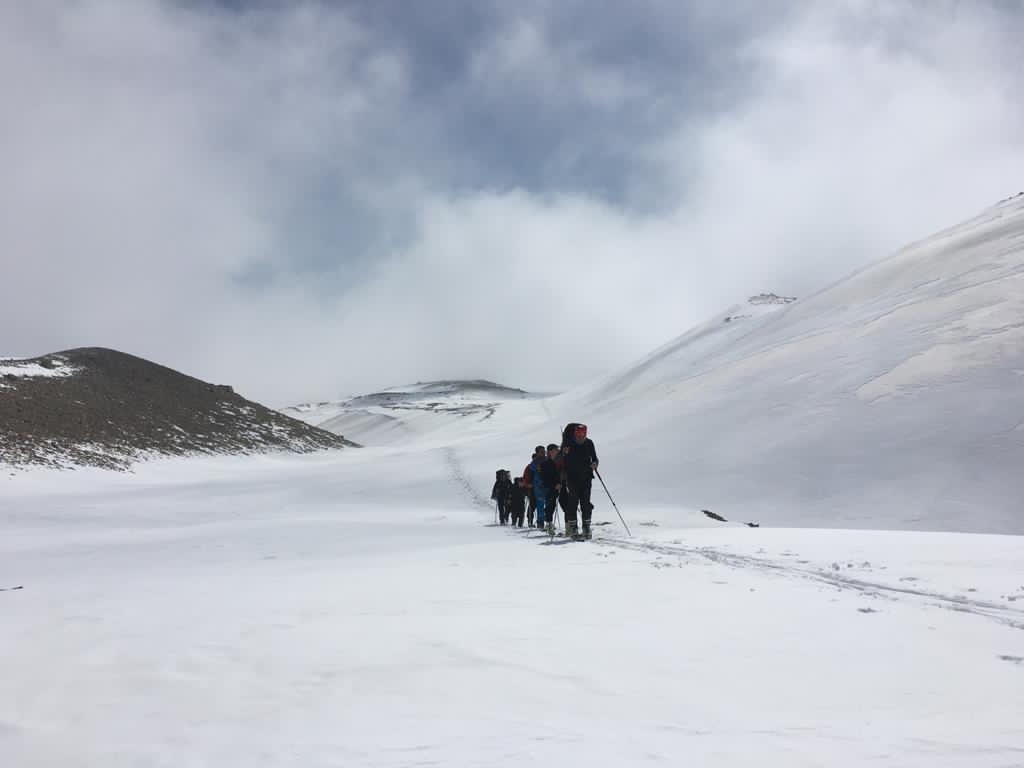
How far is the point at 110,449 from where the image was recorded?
60812 millimetres

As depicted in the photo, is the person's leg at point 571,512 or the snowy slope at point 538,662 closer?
the snowy slope at point 538,662

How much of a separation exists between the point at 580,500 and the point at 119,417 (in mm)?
73703

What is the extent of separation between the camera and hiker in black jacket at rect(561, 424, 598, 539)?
12.9m

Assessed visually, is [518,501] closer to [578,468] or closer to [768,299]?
[578,468]

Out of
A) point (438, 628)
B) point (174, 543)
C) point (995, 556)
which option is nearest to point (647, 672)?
point (438, 628)

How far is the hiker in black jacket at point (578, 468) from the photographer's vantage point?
12.9 meters

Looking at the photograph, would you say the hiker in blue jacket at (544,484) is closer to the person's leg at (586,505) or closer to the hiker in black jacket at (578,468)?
the hiker in black jacket at (578,468)

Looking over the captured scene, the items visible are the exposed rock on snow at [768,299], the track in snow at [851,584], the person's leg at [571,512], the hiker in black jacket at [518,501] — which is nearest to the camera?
the track in snow at [851,584]

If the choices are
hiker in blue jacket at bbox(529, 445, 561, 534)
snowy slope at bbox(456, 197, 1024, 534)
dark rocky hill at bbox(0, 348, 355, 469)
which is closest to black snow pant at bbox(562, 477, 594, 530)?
hiker in blue jacket at bbox(529, 445, 561, 534)

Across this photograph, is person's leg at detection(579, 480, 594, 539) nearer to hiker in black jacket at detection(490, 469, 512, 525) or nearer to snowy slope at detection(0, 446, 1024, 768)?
snowy slope at detection(0, 446, 1024, 768)

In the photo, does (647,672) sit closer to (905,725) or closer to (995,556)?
(905,725)

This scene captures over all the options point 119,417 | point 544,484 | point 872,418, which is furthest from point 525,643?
point 119,417

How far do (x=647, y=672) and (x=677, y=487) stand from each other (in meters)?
21.7

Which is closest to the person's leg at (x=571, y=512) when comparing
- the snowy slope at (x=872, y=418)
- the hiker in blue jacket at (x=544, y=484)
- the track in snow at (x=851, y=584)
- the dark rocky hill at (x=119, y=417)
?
the hiker in blue jacket at (x=544, y=484)
